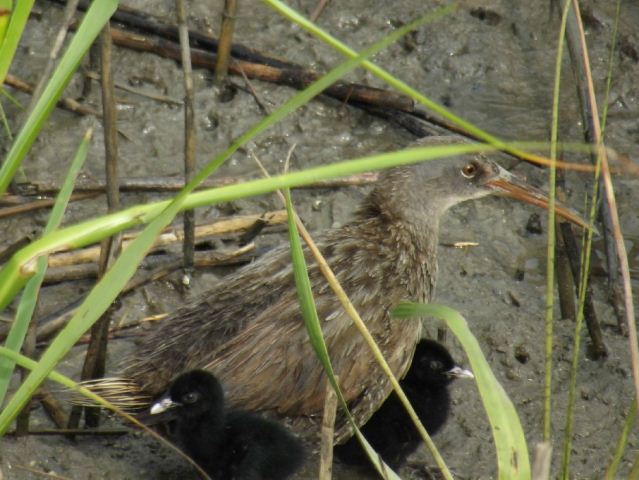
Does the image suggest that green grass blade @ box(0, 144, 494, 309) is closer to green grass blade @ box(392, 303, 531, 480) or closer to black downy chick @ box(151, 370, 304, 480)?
green grass blade @ box(392, 303, 531, 480)

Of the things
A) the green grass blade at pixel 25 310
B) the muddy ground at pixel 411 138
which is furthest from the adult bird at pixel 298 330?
the green grass blade at pixel 25 310

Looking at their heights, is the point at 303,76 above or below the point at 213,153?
above

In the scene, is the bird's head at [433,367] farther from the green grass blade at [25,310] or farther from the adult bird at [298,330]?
the green grass blade at [25,310]

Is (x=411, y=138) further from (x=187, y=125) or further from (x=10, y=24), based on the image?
(x=10, y=24)

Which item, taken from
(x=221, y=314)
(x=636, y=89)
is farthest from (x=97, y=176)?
(x=636, y=89)

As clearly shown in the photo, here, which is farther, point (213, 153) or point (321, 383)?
point (213, 153)

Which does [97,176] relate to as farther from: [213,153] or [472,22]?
[472,22]
